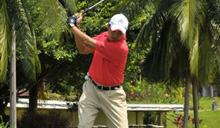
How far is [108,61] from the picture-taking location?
6.41 metres

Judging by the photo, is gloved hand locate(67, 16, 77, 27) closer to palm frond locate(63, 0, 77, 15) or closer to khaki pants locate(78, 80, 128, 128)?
khaki pants locate(78, 80, 128, 128)

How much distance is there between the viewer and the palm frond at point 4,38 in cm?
1147

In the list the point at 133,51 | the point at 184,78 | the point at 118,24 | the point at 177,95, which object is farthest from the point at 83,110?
the point at 177,95

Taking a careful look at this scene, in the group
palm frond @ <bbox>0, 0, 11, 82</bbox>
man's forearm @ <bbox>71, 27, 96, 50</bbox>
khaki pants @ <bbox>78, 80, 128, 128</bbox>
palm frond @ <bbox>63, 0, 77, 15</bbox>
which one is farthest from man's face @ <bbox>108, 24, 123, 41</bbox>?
palm frond @ <bbox>63, 0, 77, 15</bbox>

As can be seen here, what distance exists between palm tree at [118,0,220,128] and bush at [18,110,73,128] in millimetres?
3812

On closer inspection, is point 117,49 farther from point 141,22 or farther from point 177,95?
point 177,95

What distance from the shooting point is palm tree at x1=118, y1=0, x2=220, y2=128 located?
1505 cm

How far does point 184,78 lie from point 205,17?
456cm

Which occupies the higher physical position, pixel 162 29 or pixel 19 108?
pixel 162 29

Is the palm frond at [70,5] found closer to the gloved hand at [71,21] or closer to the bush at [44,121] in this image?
the bush at [44,121]

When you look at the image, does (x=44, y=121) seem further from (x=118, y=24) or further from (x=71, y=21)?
(x=118, y=24)

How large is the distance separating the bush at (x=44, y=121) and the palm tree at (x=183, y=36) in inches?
150

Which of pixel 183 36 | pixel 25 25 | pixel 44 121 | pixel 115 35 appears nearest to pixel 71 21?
pixel 115 35

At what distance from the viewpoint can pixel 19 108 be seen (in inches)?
874
